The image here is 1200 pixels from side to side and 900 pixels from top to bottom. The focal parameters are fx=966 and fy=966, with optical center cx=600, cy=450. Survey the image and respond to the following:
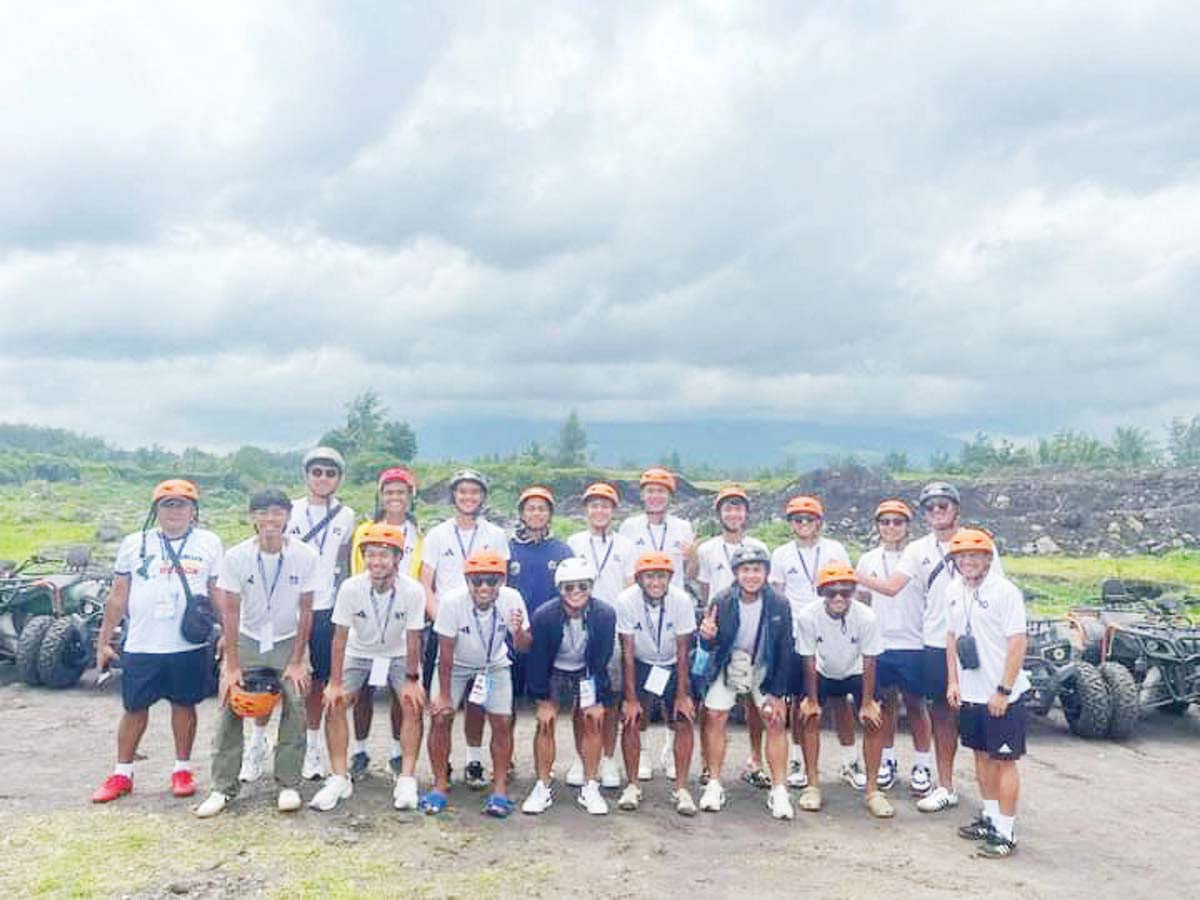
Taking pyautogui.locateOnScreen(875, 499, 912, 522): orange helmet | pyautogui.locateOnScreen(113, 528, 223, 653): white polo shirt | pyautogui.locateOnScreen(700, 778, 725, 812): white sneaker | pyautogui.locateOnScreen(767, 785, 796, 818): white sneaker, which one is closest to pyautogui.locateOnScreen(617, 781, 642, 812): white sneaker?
pyautogui.locateOnScreen(700, 778, 725, 812): white sneaker

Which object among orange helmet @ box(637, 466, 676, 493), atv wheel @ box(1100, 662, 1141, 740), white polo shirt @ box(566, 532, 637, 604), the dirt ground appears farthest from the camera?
atv wheel @ box(1100, 662, 1141, 740)

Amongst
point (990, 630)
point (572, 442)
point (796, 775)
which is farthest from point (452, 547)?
point (572, 442)

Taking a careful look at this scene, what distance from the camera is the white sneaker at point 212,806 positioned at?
580 centimetres

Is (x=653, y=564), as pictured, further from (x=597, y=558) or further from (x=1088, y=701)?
(x=1088, y=701)

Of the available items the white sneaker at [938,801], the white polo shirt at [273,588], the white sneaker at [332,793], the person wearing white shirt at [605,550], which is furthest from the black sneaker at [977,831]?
the white polo shirt at [273,588]

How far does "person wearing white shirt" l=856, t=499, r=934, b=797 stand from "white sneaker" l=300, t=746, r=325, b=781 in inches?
151

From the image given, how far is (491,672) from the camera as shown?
627cm

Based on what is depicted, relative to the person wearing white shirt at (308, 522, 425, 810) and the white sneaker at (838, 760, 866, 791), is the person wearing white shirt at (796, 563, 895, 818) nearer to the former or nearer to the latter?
the white sneaker at (838, 760, 866, 791)

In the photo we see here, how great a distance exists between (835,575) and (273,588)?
363cm

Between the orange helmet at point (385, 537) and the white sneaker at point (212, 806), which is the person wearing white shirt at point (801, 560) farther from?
the white sneaker at point (212, 806)

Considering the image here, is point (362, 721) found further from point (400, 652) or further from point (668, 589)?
point (668, 589)

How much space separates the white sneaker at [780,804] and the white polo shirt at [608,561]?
5.68 ft

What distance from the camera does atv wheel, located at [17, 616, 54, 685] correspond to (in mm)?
9875

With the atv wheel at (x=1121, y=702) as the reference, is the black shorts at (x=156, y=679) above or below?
above
